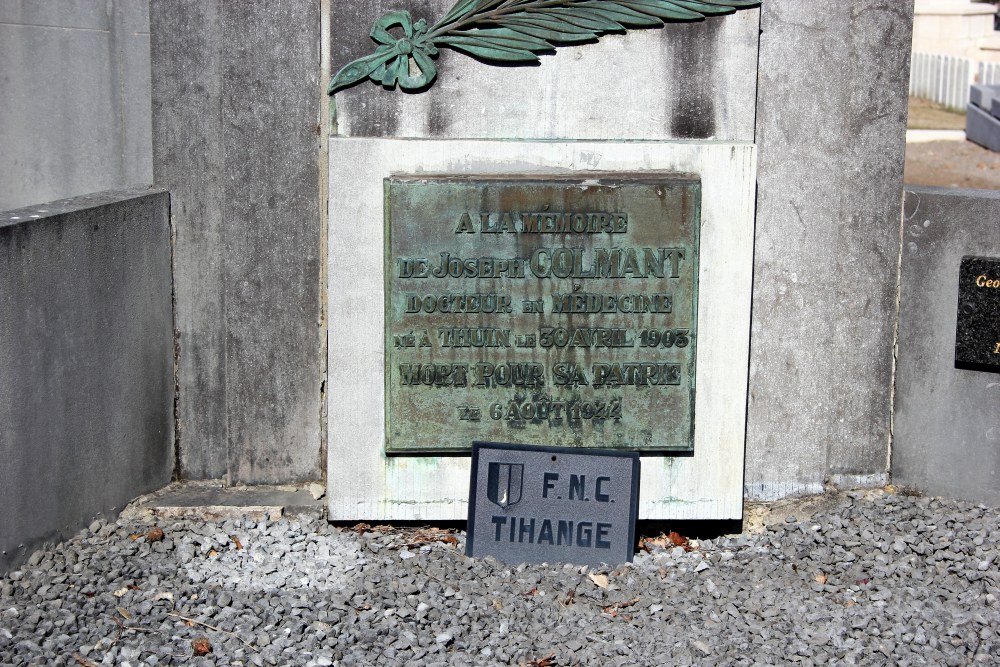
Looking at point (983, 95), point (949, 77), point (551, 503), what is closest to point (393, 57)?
point (551, 503)

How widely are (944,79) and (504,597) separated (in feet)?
65.9

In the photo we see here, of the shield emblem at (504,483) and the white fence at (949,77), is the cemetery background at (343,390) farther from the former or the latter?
the white fence at (949,77)

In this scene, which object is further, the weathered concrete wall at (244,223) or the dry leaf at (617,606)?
the weathered concrete wall at (244,223)

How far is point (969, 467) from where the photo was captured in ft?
17.4

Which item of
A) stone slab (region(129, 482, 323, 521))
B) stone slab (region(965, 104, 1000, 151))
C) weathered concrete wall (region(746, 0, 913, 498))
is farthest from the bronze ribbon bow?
stone slab (region(965, 104, 1000, 151))

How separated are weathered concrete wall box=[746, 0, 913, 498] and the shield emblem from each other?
42.6 inches

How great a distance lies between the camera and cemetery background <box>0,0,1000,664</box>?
4609mm

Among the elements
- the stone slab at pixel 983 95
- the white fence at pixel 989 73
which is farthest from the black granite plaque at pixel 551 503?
the white fence at pixel 989 73

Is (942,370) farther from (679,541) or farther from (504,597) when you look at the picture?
(504,597)

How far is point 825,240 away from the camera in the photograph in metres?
5.30

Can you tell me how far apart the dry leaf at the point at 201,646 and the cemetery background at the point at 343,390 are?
0.54 feet

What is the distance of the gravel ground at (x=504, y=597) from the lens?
430 cm

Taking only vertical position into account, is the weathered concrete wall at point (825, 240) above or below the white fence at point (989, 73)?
below

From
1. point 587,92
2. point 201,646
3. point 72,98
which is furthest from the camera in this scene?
point 72,98
